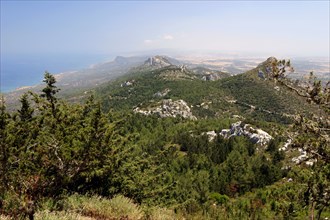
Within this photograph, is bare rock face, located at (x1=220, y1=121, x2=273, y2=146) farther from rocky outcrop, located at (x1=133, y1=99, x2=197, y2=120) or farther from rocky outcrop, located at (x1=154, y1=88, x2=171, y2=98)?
rocky outcrop, located at (x1=154, y1=88, x2=171, y2=98)

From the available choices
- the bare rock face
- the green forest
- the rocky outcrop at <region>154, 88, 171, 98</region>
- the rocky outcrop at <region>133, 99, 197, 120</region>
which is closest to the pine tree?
the green forest

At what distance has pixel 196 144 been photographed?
238 feet

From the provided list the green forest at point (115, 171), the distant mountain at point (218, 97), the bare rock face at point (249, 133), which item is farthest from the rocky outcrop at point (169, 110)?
the green forest at point (115, 171)

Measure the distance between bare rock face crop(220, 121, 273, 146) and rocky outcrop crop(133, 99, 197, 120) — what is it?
3548 cm

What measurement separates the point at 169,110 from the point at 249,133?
46344 mm

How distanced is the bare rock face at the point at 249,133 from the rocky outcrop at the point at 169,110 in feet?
116

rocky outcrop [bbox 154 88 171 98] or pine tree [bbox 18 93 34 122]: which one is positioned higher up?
pine tree [bbox 18 93 34 122]

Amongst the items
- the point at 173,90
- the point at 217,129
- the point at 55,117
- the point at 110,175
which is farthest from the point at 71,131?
the point at 173,90

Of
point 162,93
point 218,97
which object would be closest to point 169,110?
point 218,97

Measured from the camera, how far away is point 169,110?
11356 cm

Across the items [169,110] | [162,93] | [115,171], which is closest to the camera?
[115,171]

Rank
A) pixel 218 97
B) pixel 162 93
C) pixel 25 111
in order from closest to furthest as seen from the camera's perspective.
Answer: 1. pixel 25 111
2. pixel 218 97
3. pixel 162 93

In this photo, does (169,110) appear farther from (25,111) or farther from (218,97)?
(25,111)

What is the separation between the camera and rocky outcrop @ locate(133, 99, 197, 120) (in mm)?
111375
